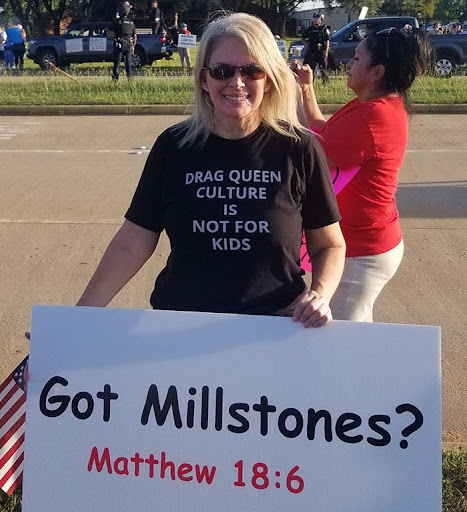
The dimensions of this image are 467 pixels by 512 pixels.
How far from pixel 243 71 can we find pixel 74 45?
2298 cm

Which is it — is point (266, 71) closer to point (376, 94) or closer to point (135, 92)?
point (376, 94)

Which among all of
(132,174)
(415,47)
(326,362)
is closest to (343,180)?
(415,47)

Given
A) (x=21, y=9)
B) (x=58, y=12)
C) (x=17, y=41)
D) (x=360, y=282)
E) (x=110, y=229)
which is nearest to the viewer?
(x=360, y=282)

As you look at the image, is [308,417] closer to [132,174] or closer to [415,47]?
[415,47]

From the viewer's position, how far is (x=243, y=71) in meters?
2.02

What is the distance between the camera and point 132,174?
8469 millimetres

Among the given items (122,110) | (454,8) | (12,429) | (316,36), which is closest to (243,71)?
(12,429)

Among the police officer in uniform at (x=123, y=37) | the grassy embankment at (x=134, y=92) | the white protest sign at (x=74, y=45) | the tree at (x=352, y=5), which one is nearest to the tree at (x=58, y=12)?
the tree at (x=352, y=5)

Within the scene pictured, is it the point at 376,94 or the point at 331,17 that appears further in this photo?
the point at 331,17

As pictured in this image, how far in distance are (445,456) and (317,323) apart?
1.47m

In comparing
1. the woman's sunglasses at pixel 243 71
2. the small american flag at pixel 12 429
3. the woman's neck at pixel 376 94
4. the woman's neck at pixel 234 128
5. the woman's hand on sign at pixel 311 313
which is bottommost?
the small american flag at pixel 12 429

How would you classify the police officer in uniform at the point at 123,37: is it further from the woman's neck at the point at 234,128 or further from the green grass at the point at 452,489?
the woman's neck at the point at 234,128

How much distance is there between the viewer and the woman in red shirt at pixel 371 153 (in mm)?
2680

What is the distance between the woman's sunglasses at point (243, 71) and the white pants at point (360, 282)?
99 centimetres
